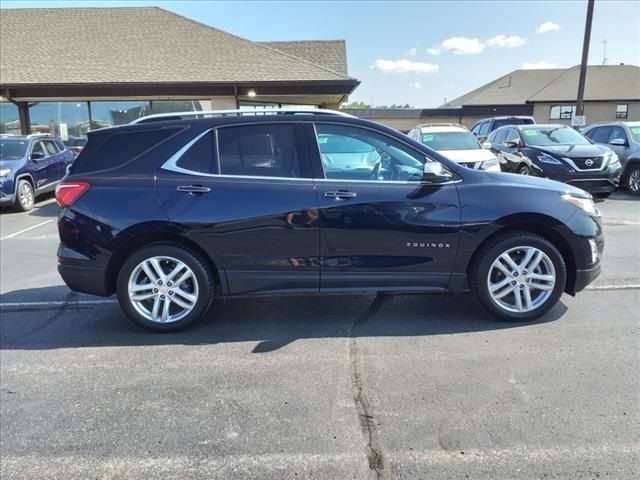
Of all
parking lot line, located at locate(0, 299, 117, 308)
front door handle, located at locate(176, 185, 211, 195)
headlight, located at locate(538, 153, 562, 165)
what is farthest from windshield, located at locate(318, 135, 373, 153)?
headlight, located at locate(538, 153, 562, 165)

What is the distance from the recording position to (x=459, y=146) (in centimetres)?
1116

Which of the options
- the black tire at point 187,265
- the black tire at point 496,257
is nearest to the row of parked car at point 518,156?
the black tire at point 496,257

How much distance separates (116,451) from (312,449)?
105 centimetres

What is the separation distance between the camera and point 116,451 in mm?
2721

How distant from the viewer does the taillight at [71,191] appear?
4.11 metres

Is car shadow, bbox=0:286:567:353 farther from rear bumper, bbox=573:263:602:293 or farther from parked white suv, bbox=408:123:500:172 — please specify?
parked white suv, bbox=408:123:500:172

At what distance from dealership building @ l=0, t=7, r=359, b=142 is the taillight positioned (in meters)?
12.5

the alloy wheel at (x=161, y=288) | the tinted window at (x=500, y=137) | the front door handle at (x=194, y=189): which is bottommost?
the alloy wheel at (x=161, y=288)

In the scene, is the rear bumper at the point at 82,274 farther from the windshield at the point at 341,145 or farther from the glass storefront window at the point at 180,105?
the glass storefront window at the point at 180,105

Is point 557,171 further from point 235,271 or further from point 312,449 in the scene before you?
point 312,449

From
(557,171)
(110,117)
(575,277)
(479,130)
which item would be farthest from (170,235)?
(479,130)

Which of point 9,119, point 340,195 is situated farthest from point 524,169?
point 9,119

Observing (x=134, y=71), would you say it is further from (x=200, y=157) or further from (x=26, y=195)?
(x=200, y=157)

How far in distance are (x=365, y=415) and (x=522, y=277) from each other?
197cm
